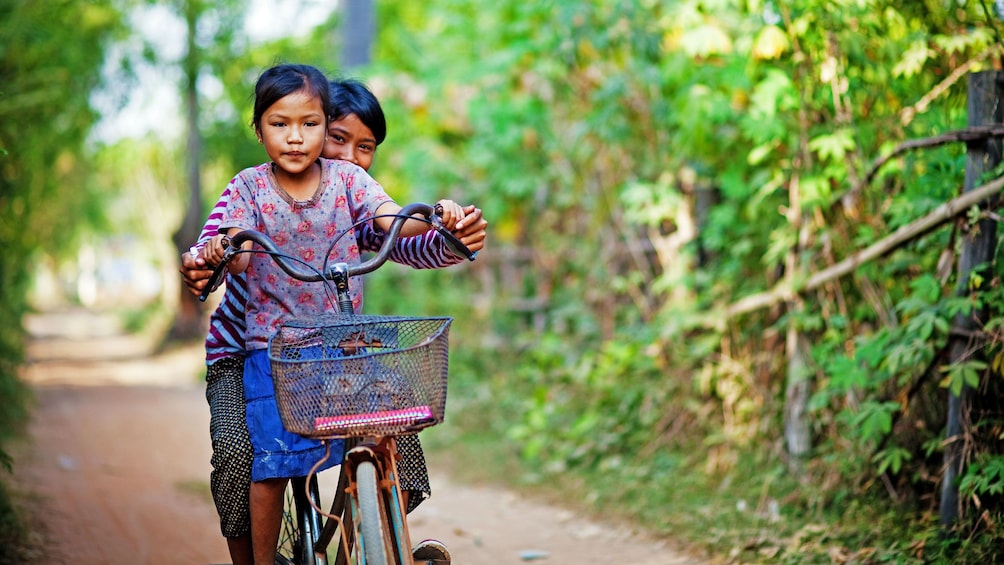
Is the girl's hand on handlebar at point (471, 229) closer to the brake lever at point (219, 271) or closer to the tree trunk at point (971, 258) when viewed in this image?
the brake lever at point (219, 271)

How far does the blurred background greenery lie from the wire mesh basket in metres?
1.75

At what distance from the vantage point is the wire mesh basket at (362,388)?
2.51 meters

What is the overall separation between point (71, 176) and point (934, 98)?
840 inches

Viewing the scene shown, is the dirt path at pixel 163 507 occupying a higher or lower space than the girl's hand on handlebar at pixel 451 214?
lower

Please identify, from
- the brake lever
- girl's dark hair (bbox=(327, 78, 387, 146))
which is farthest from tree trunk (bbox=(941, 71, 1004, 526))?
the brake lever

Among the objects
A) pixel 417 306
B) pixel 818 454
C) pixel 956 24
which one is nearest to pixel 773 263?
pixel 818 454

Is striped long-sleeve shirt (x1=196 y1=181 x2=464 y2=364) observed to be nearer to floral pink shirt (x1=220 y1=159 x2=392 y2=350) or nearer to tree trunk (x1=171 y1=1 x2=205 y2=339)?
floral pink shirt (x1=220 y1=159 x2=392 y2=350)

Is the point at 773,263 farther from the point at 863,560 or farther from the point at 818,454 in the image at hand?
the point at 863,560

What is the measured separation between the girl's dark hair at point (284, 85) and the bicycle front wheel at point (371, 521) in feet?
3.83

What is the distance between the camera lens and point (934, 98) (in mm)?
4996

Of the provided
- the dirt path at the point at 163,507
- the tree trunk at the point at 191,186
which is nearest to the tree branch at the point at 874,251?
the dirt path at the point at 163,507

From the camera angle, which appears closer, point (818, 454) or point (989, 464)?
point (989, 464)

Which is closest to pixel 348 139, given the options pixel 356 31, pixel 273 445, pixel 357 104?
pixel 357 104

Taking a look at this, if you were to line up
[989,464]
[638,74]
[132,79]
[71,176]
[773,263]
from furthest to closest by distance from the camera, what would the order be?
[71,176], [132,79], [638,74], [773,263], [989,464]
